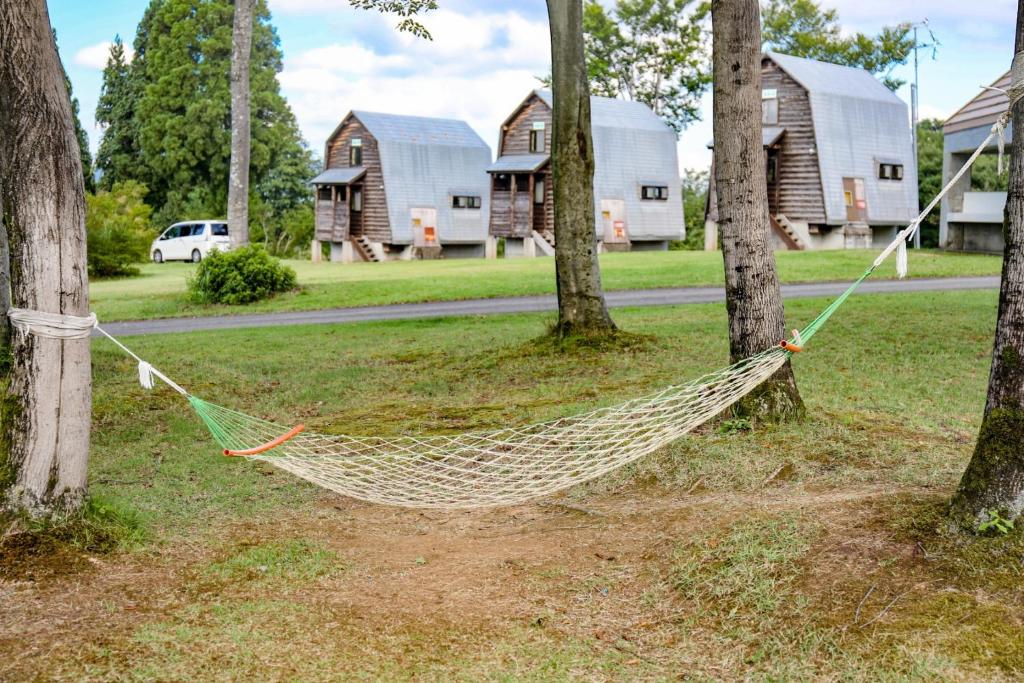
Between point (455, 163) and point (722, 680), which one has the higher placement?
point (455, 163)

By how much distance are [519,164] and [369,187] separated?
5.96 meters

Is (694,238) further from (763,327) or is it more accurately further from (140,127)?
(763,327)

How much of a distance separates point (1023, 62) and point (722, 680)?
3.18 m

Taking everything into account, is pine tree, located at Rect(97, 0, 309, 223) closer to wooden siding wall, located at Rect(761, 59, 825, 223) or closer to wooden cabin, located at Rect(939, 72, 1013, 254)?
wooden siding wall, located at Rect(761, 59, 825, 223)

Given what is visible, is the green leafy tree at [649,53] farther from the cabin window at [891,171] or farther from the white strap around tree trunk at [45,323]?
the white strap around tree trunk at [45,323]

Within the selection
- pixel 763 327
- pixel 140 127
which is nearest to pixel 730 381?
pixel 763 327

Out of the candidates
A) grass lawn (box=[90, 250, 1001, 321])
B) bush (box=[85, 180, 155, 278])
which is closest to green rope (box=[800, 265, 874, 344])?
grass lawn (box=[90, 250, 1001, 321])

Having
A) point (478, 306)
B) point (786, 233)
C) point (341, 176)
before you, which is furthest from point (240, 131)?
point (786, 233)

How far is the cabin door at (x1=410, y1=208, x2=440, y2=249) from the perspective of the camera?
4216 centimetres

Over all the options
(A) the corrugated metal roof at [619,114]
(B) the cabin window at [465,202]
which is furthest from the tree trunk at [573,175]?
(B) the cabin window at [465,202]

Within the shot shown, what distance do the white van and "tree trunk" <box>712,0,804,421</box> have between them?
35058 millimetres

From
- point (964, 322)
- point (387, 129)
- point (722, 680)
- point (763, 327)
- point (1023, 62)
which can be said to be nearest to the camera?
point (722, 680)

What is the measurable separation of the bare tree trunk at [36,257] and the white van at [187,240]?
1419 inches

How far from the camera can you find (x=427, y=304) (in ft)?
71.3
